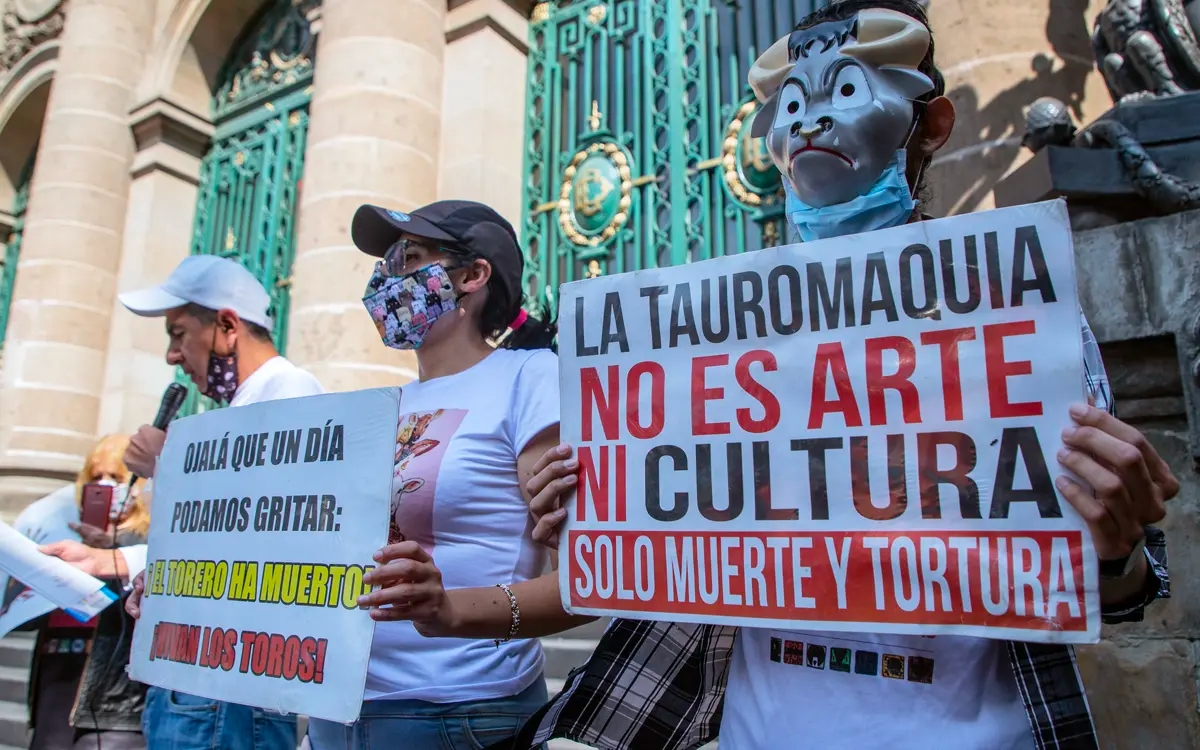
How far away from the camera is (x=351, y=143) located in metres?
6.20

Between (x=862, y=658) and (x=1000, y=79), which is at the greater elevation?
(x=1000, y=79)

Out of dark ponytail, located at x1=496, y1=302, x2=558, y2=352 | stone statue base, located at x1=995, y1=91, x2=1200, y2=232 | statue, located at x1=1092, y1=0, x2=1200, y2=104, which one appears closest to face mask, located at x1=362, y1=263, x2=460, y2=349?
dark ponytail, located at x1=496, y1=302, x2=558, y2=352

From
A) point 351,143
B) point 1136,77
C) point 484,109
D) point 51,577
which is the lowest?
point 51,577

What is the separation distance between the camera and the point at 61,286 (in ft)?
29.2

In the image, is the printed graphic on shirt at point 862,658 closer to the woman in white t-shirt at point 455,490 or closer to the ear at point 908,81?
the woman in white t-shirt at point 455,490

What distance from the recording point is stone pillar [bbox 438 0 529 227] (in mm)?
6547

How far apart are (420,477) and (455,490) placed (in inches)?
3.5

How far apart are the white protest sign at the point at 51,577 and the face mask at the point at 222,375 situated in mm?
598

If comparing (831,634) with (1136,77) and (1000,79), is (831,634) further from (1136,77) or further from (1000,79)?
(1000,79)

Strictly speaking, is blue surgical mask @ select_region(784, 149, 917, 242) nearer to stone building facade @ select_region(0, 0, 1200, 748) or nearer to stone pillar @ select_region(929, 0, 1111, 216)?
stone building facade @ select_region(0, 0, 1200, 748)

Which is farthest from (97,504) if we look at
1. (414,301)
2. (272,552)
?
(414,301)

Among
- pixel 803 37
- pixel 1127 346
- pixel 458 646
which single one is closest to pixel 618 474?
pixel 458 646

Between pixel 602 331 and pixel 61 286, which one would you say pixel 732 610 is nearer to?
pixel 602 331

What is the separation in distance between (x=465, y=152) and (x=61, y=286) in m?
5.29
